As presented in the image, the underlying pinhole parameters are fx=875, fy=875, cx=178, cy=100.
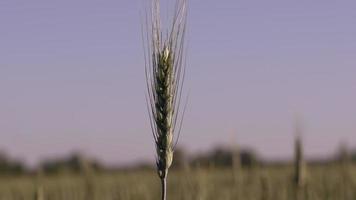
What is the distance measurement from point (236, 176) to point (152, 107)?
323 centimetres

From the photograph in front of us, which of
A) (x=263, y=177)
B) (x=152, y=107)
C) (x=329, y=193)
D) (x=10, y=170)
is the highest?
(x=152, y=107)

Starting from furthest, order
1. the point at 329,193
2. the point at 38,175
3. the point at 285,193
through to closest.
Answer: the point at 329,193, the point at 285,193, the point at 38,175

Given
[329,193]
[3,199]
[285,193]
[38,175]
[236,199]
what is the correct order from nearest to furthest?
[38,175]
[285,193]
[236,199]
[329,193]
[3,199]

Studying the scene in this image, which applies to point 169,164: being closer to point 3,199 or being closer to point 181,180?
→ point 181,180

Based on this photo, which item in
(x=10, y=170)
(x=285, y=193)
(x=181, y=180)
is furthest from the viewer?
(x=10, y=170)

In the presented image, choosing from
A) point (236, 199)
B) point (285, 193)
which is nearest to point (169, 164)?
point (285, 193)

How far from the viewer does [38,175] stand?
3285 millimetres

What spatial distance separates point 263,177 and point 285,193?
1909mm

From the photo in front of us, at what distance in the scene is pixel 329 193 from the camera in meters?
6.75

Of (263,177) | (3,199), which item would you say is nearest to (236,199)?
(263,177)

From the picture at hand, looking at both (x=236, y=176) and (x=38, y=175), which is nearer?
(x=38, y=175)

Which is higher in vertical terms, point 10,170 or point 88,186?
point 88,186

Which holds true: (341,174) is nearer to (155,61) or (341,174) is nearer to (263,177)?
(263,177)

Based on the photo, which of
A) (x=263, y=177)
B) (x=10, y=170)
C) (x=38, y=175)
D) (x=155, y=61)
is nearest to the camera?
(x=155, y=61)
